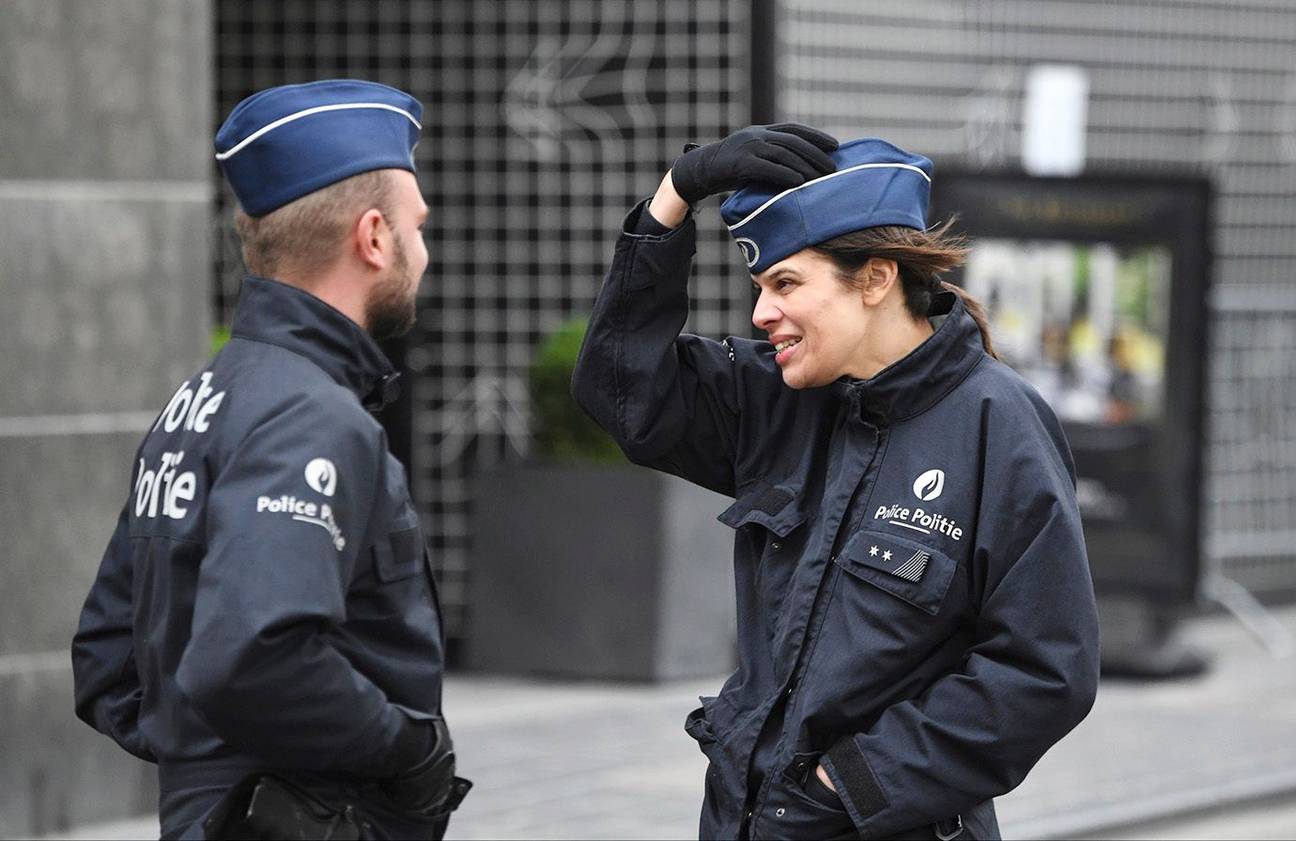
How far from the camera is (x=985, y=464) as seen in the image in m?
3.08

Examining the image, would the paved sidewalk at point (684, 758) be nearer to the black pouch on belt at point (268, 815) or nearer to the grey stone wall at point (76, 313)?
the grey stone wall at point (76, 313)

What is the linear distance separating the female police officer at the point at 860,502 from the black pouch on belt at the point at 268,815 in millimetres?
639

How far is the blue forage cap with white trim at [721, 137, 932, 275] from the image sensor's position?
3133mm

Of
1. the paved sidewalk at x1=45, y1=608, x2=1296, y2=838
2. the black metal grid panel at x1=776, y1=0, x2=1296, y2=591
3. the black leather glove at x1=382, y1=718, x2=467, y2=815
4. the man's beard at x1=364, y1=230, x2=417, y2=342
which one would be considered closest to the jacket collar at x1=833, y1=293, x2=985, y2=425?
the man's beard at x1=364, y1=230, x2=417, y2=342

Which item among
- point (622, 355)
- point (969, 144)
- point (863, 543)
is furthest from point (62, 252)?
point (969, 144)

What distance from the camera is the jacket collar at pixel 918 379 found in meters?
3.14

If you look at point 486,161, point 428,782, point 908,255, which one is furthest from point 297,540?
point 486,161

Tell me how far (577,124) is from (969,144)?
6.59 ft

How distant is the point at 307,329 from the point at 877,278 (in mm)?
875

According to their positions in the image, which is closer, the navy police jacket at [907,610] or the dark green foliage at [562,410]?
the navy police jacket at [907,610]

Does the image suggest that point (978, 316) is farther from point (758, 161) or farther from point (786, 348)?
point (758, 161)

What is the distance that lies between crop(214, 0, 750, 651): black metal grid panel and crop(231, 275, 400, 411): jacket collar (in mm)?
6216

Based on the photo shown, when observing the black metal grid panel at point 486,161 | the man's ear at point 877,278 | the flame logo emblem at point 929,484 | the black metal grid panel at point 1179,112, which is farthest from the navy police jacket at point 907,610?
the black metal grid panel at point 1179,112

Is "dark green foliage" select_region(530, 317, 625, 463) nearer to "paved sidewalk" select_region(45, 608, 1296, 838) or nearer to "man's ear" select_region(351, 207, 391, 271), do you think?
"paved sidewalk" select_region(45, 608, 1296, 838)
